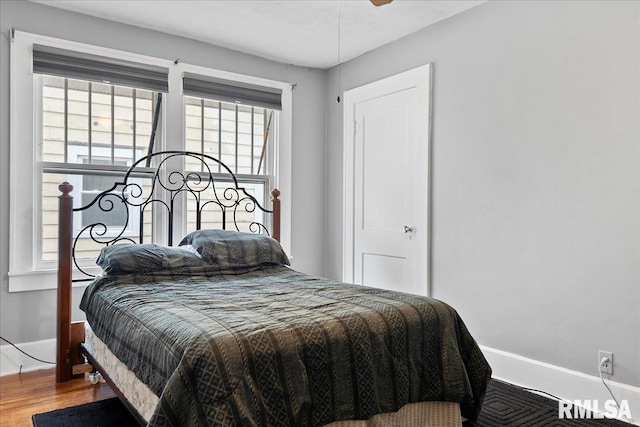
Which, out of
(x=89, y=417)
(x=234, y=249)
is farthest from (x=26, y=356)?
(x=234, y=249)

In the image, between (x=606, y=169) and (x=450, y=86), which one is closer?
(x=606, y=169)

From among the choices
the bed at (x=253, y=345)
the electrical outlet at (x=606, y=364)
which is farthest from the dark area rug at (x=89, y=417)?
the electrical outlet at (x=606, y=364)

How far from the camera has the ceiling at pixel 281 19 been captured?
3.23 metres

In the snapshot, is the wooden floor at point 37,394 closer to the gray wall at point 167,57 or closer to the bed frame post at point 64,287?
the bed frame post at point 64,287

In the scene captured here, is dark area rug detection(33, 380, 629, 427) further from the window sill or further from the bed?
the window sill

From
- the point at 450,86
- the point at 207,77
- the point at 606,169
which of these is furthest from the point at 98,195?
the point at 606,169

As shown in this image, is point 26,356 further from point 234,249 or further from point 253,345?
point 253,345

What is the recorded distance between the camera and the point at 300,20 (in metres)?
3.49

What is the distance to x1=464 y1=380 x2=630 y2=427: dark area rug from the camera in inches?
94.7

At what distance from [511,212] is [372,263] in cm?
142

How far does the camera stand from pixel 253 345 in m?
1.66

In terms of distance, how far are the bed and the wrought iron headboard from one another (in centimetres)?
36

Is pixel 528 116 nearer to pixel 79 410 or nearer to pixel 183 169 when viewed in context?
pixel 183 169

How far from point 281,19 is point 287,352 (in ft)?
8.62
